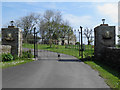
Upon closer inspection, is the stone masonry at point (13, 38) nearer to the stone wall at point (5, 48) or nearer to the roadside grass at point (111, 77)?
the stone wall at point (5, 48)

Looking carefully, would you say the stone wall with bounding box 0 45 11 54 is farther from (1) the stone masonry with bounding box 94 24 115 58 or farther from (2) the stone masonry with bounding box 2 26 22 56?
(1) the stone masonry with bounding box 94 24 115 58

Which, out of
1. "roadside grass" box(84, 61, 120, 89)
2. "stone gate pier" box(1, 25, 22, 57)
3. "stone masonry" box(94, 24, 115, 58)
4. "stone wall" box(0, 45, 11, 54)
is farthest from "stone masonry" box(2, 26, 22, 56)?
"roadside grass" box(84, 61, 120, 89)

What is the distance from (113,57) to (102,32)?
3966mm

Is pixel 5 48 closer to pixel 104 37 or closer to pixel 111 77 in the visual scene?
pixel 104 37

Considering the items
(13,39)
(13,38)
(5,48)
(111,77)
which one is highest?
(13,38)

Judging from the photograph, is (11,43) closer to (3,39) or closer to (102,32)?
(3,39)

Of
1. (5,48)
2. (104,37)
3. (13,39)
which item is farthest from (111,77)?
(13,39)

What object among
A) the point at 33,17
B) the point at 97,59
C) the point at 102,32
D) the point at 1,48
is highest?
the point at 33,17

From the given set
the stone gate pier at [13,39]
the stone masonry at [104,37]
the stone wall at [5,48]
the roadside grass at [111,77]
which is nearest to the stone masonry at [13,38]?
the stone gate pier at [13,39]

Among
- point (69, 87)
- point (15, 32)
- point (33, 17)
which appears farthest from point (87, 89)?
point (33, 17)

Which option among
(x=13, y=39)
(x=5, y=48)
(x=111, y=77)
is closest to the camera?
(x=111, y=77)

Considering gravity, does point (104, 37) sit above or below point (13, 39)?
above

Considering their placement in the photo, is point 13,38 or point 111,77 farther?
point 13,38

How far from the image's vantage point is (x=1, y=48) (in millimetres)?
12805
